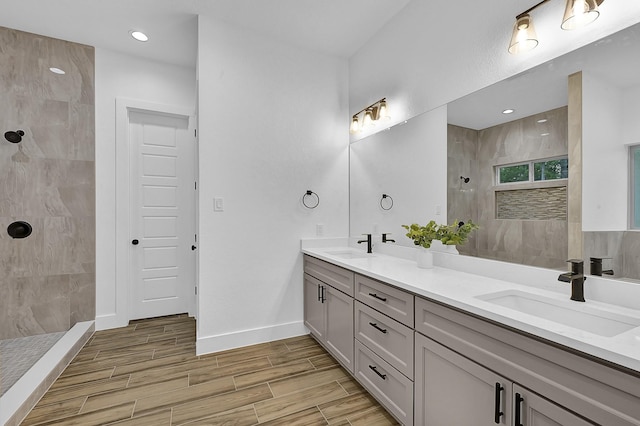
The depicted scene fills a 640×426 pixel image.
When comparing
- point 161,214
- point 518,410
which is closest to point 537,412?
point 518,410

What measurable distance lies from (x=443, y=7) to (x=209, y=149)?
2.12 m

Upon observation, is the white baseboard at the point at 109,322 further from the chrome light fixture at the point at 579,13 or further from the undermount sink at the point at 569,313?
the chrome light fixture at the point at 579,13

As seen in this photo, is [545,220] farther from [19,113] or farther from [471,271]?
[19,113]

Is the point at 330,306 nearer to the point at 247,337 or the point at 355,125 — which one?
the point at 247,337

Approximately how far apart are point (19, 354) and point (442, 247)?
3539mm

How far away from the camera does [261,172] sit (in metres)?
2.83

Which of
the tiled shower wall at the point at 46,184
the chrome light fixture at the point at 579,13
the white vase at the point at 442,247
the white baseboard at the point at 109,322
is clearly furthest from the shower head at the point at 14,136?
the chrome light fixture at the point at 579,13

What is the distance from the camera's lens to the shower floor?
2084 millimetres

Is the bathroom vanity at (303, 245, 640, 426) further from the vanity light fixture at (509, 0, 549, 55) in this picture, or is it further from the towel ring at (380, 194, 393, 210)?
the vanity light fixture at (509, 0, 549, 55)

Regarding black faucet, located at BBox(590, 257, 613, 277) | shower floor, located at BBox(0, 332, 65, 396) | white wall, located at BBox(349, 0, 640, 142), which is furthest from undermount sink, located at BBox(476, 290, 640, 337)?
shower floor, located at BBox(0, 332, 65, 396)

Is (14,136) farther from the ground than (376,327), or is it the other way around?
(14,136)

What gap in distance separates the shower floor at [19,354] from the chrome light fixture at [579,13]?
3.78 m

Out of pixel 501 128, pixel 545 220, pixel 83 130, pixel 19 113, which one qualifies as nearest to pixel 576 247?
pixel 545 220

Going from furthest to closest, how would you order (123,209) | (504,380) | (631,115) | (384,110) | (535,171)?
(123,209) → (384,110) → (535,171) → (631,115) → (504,380)
